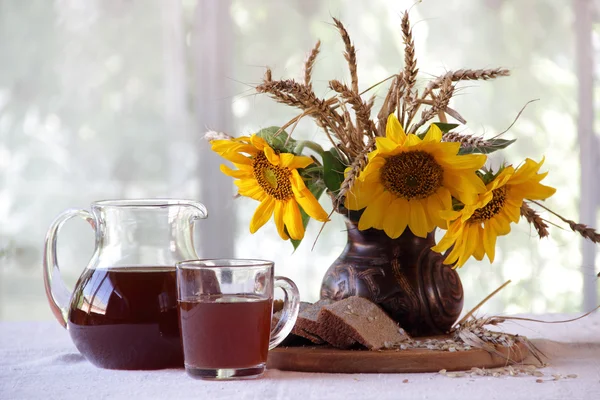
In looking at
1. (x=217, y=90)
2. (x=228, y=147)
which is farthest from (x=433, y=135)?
(x=217, y=90)

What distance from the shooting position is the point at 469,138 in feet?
2.70

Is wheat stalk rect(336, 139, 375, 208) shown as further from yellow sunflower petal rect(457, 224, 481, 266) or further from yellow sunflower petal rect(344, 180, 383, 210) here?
yellow sunflower petal rect(457, 224, 481, 266)

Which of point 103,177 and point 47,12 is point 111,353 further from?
point 47,12

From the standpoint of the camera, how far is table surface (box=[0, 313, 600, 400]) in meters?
0.68

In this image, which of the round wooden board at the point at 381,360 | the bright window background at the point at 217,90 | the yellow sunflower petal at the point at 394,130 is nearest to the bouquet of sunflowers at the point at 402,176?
the yellow sunflower petal at the point at 394,130

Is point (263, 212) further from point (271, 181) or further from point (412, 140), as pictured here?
point (412, 140)

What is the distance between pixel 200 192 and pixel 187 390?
1.57m

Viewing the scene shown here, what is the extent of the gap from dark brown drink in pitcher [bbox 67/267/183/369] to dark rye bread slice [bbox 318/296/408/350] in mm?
170

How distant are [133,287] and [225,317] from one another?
0.13 meters

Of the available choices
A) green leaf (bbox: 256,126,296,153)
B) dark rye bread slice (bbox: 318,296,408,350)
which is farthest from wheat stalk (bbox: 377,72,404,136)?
dark rye bread slice (bbox: 318,296,408,350)

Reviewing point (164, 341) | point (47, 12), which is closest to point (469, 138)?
point (164, 341)

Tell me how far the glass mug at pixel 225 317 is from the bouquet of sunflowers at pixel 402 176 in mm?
135

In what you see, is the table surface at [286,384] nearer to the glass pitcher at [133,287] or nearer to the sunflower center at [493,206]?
the glass pitcher at [133,287]

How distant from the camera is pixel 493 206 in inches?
32.7
